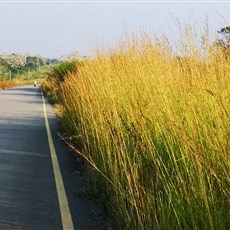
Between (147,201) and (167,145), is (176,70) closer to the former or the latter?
(167,145)

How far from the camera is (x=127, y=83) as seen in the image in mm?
8148

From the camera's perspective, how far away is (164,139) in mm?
5434

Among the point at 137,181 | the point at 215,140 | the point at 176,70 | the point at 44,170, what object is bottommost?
the point at 44,170

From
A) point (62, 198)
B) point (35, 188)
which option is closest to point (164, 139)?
point (62, 198)

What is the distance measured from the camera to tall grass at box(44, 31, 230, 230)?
163 inches

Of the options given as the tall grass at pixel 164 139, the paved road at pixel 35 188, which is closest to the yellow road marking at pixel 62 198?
the paved road at pixel 35 188

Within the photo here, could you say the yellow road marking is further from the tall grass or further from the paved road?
the tall grass

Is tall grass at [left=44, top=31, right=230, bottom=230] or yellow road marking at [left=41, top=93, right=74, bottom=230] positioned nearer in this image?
tall grass at [left=44, top=31, right=230, bottom=230]

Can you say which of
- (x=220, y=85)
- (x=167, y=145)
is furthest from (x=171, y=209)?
(x=220, y=85)

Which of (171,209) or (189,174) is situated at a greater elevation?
(189,174)

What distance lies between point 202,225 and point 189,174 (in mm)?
530

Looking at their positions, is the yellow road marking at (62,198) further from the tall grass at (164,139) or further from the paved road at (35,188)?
the tall grass at (164,139)

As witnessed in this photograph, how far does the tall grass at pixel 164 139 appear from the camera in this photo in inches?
163

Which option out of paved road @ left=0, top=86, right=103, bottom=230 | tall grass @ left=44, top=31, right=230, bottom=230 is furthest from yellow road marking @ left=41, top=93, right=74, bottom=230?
tall grass @ left=44, top=31, right=230, bottom=230
